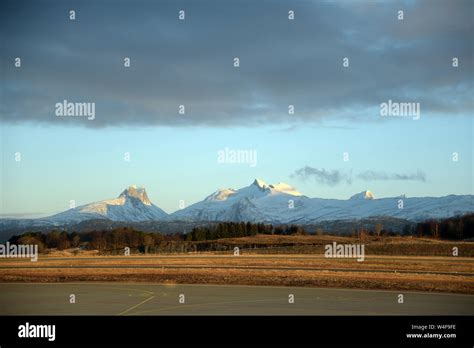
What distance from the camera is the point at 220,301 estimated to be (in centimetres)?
2491

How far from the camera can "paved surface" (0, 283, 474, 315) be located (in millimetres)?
22125

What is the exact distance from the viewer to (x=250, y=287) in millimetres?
31047

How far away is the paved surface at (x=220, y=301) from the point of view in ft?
72.6

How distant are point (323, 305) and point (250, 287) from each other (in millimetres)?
8034
